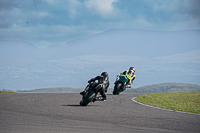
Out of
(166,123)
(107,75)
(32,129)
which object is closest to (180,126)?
(166,123)

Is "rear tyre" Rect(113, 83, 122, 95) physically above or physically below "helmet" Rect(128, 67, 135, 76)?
below

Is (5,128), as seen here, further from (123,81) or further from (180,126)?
(123,81)

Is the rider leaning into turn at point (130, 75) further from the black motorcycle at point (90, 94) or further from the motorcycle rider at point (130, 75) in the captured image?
the black motorcycle at point (90, 94)

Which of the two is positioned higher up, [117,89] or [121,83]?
[121,83]

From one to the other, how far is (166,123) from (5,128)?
5120mm

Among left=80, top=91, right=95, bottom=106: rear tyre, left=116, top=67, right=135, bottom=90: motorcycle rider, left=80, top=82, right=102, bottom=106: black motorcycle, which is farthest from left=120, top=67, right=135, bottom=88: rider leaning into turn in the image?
left=80, top=91, right=95, bottom=106: rear tyre

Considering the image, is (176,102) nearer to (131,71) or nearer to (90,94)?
(90,94)

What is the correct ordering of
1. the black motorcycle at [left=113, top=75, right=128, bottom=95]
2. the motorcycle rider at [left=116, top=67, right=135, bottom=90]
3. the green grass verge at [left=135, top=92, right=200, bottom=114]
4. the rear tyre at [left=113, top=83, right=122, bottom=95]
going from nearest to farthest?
1. the green grass verge at [left=135, top=92, right=200, bottom=114]
2. the rear tyre at [left=113, top=83, right=122, bottom=95]
3. the black motorcycle at [left=113, top=75, right=128, bottom=95]
4. the motorcycle rider at [left=116, top=67, right=135, bottom=90]

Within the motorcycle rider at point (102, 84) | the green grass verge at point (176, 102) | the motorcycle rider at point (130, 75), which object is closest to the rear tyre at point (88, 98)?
the motorcycle rider at point (102, 84)

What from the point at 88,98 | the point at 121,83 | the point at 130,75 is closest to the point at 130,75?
the point at 130,75

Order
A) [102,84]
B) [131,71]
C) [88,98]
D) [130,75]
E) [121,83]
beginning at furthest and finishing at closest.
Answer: [131,71]
[130,75]
[121,83]
[102,84]
[88,98]

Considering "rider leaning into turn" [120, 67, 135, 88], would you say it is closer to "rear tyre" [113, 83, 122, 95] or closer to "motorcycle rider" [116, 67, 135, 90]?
"motorcycle rider" [116, 67, 135, 90]

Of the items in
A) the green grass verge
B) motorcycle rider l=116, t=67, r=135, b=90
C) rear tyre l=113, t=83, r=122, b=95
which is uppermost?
motorcycle rider l=116, t=67, r=135, b=90

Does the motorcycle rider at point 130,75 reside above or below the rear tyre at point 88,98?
above
